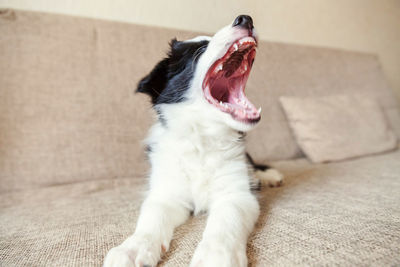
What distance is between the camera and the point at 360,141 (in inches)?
74.0

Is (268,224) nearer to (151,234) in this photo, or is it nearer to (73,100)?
(151,234)

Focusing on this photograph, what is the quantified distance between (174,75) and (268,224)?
679mm

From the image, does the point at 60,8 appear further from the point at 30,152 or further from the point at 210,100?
the point at 210,100

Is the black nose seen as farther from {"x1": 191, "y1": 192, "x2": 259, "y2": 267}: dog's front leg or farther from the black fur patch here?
{"x1": 191, "y1": 192, "x2": 259, "y2": 267}: dog's front leg

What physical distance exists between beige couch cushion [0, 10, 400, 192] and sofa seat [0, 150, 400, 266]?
169 mm

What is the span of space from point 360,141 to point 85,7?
2097 millimetres

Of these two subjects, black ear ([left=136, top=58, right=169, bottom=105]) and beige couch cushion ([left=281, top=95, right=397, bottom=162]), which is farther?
beige couch cushion ([left=281, top=95, right=397, bottom=162])

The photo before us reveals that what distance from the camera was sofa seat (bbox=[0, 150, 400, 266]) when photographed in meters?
0.58

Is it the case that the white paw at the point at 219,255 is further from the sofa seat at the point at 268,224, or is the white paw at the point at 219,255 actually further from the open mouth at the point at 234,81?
the open mouth at the point at 234,81

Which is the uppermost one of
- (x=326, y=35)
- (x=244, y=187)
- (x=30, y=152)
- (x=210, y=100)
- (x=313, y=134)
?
(x=326, y=35)

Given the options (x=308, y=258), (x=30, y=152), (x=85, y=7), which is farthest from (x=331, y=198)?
(x=85, y=7)

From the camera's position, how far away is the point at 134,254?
1.98 feet

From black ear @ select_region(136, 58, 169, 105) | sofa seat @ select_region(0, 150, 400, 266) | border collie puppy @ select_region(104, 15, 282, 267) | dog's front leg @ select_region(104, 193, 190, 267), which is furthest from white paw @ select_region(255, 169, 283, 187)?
black ear @ select_region(136, 58, 169, 105)

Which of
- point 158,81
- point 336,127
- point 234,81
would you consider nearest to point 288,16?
point 336,127
